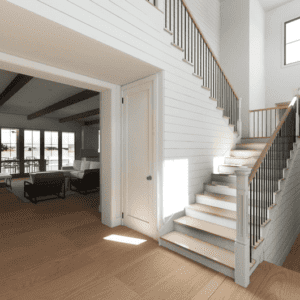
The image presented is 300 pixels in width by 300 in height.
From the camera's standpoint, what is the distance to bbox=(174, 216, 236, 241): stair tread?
266 cm

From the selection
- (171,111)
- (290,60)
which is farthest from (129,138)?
(290,60)

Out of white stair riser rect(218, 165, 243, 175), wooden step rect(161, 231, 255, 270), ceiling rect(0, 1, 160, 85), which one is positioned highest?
ceiling rect(0, 1, 160, 85)

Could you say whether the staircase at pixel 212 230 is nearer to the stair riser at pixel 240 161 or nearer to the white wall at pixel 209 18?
the stair riser at pixel 240 161

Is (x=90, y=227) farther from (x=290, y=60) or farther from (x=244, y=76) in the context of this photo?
(x=290, y=60)

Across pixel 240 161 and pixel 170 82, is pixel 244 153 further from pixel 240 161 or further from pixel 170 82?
pixel 170 82

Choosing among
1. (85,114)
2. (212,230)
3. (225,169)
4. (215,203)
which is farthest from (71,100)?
(212,230)

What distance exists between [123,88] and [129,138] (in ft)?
3.09

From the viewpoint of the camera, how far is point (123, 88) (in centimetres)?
368

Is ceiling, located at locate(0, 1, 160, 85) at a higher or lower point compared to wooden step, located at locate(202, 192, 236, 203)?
higher

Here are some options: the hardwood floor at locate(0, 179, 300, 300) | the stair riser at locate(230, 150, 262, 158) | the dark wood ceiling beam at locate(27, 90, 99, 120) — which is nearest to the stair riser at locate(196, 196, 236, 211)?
the hardwood floor at locate(0, 179, 300, 300)

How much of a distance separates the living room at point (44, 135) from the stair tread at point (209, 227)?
3.86 metres

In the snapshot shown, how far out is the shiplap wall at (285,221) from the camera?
3.04 m

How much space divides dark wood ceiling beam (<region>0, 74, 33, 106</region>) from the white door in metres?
2.57

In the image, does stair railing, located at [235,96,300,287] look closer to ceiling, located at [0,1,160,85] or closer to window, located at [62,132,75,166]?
ceiling, located at [0,1,160,85]
